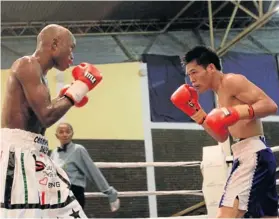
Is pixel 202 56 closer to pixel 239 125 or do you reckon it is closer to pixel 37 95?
pixel 239 125

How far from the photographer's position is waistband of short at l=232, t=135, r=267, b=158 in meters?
1.73

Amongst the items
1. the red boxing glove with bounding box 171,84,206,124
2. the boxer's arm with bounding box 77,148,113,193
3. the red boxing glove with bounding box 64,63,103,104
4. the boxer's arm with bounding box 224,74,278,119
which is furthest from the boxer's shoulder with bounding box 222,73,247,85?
the boxer's arm with bounding box 77,148,113,193

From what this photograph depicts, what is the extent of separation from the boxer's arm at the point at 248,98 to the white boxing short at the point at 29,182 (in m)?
0.68

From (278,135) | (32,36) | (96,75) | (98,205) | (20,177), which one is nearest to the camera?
(20,177)

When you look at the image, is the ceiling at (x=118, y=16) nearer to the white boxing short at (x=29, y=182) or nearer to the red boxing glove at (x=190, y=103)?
the red boxing glove at (x=190, y=103)

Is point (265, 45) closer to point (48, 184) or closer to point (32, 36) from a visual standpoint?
point (32, 36)

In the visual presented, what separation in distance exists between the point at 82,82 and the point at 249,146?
65cm

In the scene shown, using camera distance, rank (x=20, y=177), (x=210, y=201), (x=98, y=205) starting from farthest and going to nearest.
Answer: (x=98, y=205) → (x=210, y=201) → (x=20, y=177)

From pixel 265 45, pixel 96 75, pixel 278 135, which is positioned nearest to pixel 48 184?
pixel 96 75

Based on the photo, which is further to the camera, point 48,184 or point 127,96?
point 127,96

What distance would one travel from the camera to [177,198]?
496 centimetres

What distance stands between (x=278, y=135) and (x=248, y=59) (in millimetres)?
939

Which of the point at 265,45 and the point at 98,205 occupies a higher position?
the point at 265,45

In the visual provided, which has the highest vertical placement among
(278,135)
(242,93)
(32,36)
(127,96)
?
(32,36)
